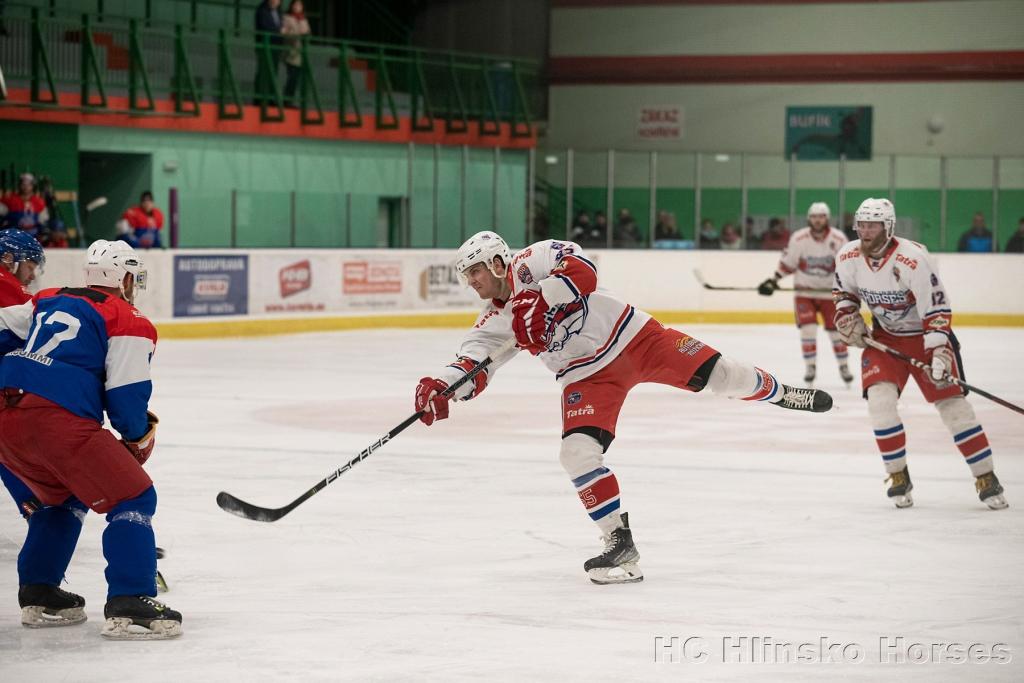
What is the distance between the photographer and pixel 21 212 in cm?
1556

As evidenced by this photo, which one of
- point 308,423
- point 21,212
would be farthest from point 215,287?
point 308,423

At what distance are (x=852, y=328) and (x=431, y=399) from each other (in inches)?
92.3

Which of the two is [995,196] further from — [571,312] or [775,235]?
[571,312]

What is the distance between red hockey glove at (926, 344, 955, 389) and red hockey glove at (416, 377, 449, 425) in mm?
2284

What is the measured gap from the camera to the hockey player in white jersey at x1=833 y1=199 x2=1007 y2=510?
663 cm

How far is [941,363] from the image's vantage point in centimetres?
648

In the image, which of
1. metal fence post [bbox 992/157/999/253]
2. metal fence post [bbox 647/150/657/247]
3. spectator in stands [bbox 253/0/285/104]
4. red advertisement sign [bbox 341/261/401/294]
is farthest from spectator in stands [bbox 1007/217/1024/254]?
spectator in stands [bbox 253/0/285/104]

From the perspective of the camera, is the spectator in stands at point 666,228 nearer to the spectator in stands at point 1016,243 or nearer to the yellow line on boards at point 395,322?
the yellow line on boards at point 395,322

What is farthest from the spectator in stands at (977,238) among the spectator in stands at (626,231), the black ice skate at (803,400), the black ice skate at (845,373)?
the black ice skate at (803,400)

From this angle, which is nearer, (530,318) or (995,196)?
(530,318)

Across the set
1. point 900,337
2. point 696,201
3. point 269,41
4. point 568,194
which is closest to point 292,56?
point 269,41

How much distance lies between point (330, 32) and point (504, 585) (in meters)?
20.5

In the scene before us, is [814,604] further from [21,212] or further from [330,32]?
[330,32]

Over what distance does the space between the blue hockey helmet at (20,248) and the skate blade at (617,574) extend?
2.08 metres
